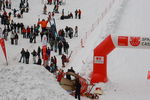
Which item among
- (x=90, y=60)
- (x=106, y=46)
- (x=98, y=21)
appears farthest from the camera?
(x=98, y=21)

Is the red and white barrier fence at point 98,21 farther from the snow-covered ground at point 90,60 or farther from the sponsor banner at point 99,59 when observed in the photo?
the sponsor banner at point 99,59

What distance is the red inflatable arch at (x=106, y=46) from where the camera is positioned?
1584 cm

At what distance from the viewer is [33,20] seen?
101 feet

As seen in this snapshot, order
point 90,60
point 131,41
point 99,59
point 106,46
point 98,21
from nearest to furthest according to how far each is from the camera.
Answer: point 131,41, point 106,46, point 99,59, point 90,60, point 98,21

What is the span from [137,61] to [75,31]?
310 inches

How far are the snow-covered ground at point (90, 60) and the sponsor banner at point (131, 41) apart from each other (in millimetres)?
2051

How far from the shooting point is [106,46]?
53.4 ft

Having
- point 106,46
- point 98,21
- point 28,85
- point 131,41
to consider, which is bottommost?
point 28,85

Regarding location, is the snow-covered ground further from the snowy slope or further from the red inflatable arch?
the red inflatable arch

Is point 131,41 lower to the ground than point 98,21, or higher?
lower

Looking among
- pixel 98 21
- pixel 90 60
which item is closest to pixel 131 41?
pixel 90 60

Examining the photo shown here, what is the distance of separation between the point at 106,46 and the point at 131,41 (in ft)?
4.14

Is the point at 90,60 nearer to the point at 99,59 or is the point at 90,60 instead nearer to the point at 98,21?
the point at 99,59

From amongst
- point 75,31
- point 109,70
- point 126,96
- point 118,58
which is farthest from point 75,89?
point 75,31
